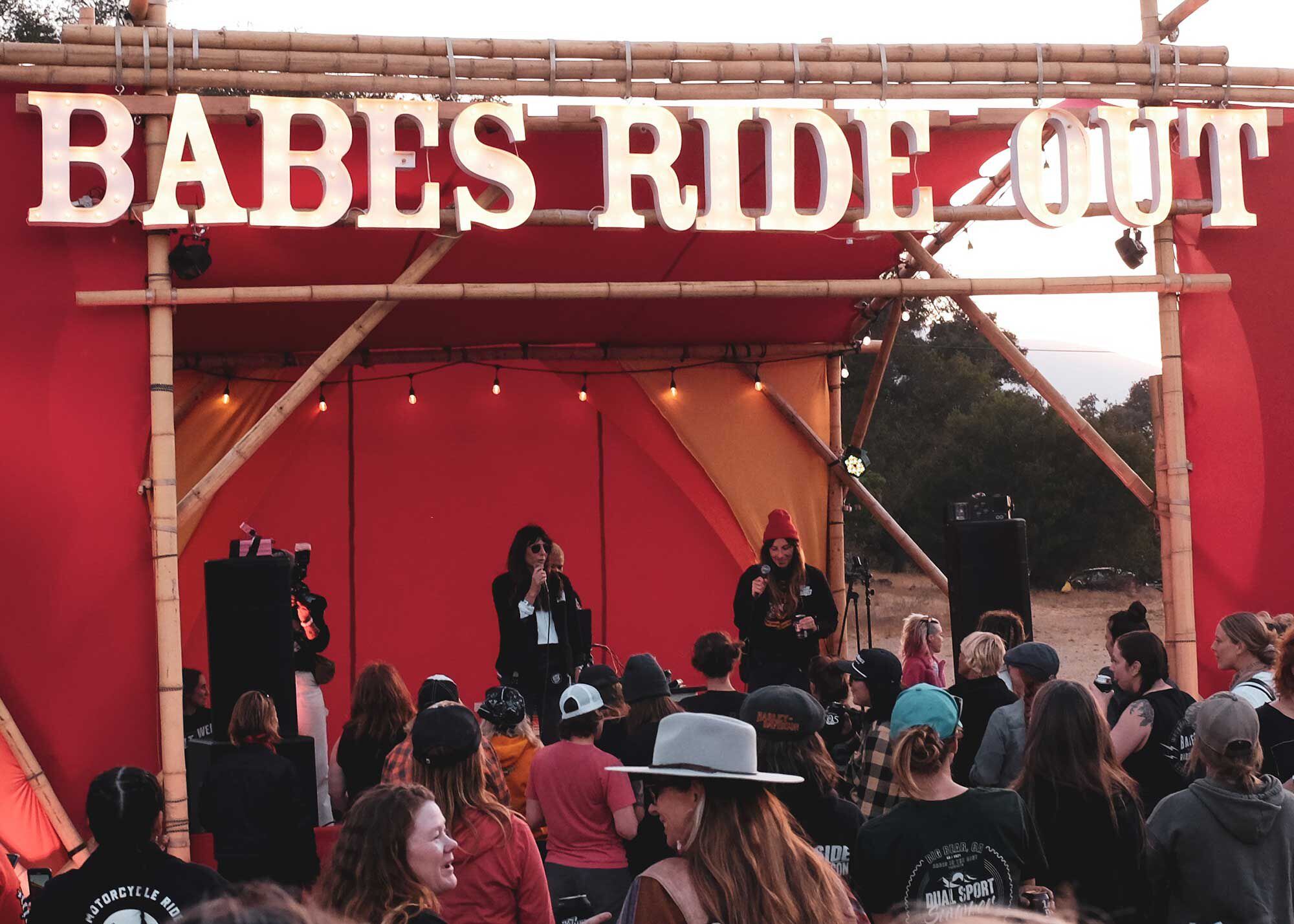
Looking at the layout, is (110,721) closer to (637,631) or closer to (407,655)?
(407,655)

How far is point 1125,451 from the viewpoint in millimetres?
23453

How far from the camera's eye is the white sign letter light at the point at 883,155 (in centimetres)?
744

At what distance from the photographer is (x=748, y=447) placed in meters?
11.1

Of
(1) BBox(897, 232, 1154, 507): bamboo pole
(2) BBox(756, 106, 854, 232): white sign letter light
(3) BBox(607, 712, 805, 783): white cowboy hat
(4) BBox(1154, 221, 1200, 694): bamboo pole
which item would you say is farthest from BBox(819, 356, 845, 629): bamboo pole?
(3) BBox(607, 712, 805, 783): white cowboy hat

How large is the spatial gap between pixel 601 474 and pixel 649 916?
29.0 feet

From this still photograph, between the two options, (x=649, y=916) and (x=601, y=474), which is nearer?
(x=649, y=916)

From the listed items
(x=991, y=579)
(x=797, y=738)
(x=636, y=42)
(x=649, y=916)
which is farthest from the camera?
(x=991, y=579)

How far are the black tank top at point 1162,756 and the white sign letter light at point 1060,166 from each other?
3638mm

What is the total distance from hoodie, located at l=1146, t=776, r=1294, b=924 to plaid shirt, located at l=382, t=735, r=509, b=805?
1.88 meters

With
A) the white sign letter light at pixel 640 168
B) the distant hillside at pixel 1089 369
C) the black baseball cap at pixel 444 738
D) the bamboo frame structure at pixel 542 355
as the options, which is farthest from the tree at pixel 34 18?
the distant hillside at pixel 1089 369

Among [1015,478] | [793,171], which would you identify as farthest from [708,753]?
[1015,478]

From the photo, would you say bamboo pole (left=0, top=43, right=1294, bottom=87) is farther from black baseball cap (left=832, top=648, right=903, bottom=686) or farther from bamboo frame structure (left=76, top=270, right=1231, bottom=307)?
black baseball cap (left=832, top=648, right=903, bottom=686)

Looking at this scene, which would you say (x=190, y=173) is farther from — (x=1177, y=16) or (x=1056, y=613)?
(x=1056, y=613)

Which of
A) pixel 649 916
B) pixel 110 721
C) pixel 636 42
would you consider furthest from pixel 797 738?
pixel 636 42
